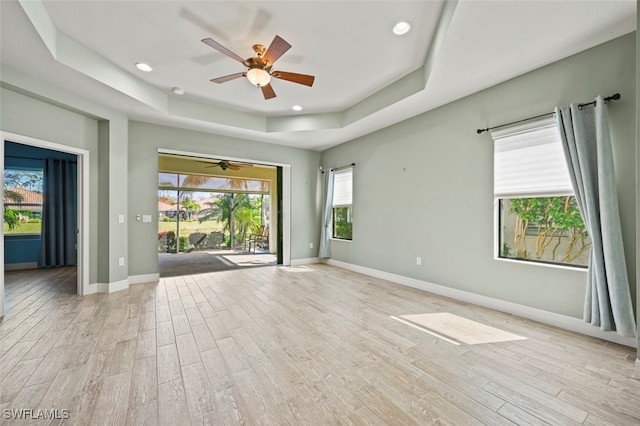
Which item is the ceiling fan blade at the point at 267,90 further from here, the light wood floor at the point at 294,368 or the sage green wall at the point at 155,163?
the light wood floor at the point at 294,368

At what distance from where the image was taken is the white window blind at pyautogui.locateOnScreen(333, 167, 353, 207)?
6.00m

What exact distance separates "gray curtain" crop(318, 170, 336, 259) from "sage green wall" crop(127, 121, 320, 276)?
0.57 m

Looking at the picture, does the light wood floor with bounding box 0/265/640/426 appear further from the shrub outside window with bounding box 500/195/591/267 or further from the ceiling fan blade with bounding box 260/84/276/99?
the ceiling fan blade with bounding box 260/84/276/99

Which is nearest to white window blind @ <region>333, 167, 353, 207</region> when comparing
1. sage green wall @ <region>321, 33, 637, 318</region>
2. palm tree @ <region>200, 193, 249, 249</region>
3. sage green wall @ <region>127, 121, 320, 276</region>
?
sage green wall @ <region>321, 33, 637, 318</region>

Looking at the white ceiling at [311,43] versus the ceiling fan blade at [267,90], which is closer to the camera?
the white ceiling at [311,43]

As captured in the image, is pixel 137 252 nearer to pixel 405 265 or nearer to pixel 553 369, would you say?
pixel 405 265

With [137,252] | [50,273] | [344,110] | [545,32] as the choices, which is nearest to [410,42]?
[545,32]

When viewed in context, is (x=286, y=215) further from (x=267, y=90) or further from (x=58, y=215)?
(x=58, y=215)

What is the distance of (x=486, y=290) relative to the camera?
3.48m

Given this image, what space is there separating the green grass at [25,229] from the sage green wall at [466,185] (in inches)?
276

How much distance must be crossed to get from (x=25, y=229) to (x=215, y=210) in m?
4.65

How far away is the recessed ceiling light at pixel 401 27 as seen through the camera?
2.63 metres

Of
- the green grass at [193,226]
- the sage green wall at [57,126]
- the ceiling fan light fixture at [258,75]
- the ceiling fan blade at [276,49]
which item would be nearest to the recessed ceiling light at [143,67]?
the sage green wall at [57,126]

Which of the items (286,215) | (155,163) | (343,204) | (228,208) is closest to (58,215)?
(155,163)
